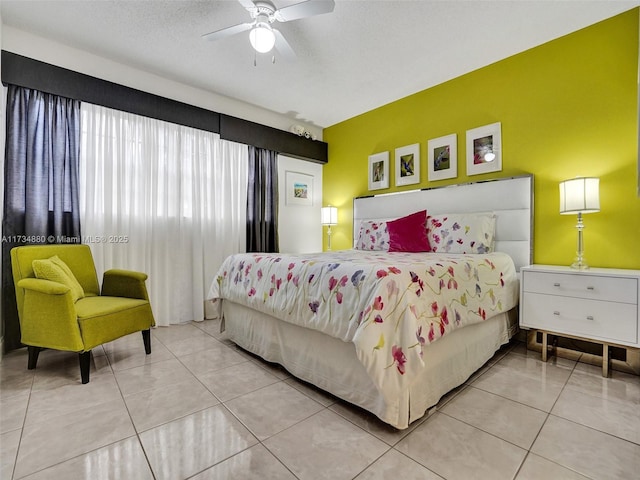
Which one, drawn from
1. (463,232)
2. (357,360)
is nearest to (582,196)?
(463,232)

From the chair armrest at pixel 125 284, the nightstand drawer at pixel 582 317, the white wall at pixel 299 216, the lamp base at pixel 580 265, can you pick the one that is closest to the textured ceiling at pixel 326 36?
the white wall at pixel 299 216

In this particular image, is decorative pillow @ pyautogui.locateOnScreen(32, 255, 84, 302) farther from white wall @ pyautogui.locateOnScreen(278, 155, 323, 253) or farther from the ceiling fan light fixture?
white wall @ pyautogui.locateOnScreen(278, 155, 323, 253)

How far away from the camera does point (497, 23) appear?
2.43 metres

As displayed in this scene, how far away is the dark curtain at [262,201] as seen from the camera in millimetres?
3963

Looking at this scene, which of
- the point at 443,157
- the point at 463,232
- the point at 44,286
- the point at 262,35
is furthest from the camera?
the point at 443,157

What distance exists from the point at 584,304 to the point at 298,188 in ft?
11.7

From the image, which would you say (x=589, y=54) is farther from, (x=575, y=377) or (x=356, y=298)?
(x=356, y=298)

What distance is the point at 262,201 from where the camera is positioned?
4059 mm

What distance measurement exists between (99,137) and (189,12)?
4.89 feet

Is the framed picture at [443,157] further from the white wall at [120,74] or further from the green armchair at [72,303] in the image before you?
the green armchair at [72,303]

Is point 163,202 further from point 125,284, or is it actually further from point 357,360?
point 357,360

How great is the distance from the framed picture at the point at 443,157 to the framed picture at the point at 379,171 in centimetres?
61

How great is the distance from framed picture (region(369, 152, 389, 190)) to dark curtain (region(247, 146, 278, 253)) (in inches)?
53.2

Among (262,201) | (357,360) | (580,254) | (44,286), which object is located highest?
(262,201)
